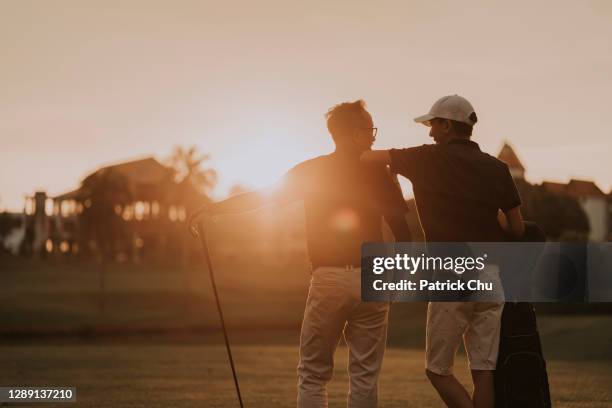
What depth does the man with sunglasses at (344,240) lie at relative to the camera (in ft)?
19.9

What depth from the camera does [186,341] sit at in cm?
3394

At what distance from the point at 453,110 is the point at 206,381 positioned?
799cm

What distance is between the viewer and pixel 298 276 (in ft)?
284

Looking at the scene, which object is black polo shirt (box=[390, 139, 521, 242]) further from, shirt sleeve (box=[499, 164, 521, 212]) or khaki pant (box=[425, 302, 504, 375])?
khaki pant (box=[425, 302, 504, 375])

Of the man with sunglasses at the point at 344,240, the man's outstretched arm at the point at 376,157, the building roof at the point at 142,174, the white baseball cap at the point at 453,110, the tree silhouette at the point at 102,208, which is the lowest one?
the man with sunglasses at the point at 344,240

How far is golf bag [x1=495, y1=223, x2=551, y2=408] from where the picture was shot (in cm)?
596

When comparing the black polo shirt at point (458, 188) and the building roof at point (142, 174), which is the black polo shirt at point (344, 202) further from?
the building roof at point (142, 174)

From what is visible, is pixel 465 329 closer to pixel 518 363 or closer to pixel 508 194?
pixel 518 363

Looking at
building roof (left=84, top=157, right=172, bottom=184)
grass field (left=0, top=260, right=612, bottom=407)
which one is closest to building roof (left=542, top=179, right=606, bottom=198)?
grass field (left=0, top=260, right=612, bottom=407)

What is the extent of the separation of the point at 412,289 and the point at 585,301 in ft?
117

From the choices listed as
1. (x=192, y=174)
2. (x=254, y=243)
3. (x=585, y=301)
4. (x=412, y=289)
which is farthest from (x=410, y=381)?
(x=254, y=243)

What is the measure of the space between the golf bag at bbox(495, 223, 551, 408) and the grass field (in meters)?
3.91

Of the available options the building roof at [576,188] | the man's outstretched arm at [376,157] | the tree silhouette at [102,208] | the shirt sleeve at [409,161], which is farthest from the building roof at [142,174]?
the shirt sleeve at [409,161]

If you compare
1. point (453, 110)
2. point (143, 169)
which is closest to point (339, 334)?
point (453, 110)
